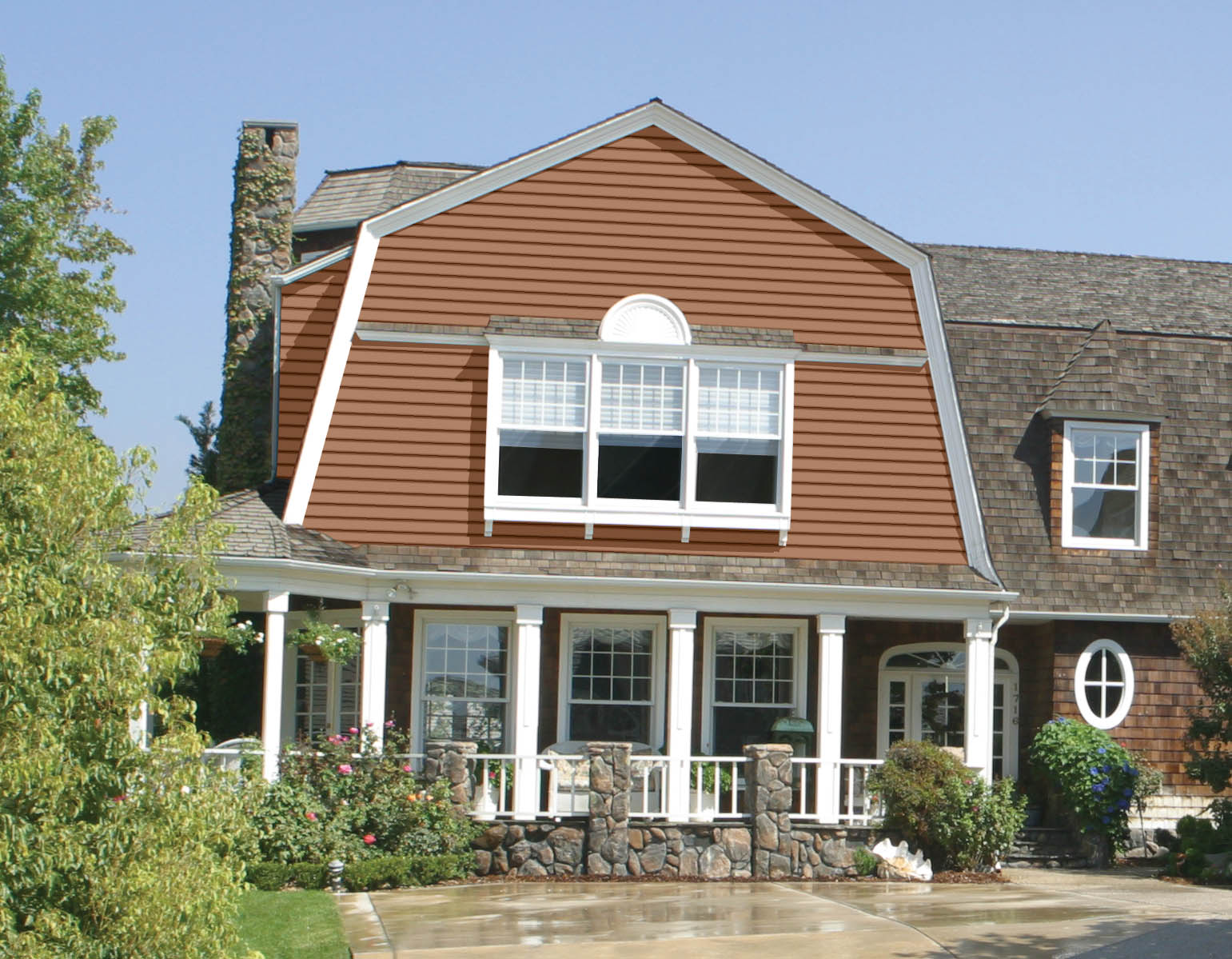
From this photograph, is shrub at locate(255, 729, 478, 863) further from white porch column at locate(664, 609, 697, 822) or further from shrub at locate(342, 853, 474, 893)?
white porch column at locate(664, 609, 697, 822)

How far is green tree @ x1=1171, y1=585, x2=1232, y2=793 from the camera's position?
53.4 ft

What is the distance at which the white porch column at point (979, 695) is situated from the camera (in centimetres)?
1714

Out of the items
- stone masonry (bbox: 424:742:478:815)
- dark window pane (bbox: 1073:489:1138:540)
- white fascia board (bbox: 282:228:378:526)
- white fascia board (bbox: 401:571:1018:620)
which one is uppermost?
white fascia board (bbox: 282:228:378:526)

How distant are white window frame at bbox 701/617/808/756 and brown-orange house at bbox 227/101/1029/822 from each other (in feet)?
0.12

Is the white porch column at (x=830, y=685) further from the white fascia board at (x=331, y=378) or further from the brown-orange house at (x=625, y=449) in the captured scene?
the white fascia board at (x=331, y=378)

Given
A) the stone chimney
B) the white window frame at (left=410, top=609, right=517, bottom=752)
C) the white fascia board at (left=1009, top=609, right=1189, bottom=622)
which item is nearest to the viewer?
the white window frame at (left=410, top=609, right=517, bottom=752)

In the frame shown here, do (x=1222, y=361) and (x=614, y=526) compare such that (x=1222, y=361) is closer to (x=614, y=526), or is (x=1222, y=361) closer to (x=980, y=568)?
(x=980, y=568)

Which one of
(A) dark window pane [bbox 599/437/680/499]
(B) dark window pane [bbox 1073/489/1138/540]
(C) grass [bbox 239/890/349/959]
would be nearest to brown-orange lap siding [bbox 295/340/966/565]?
(A) dark window pane [bbox 599/437/680/499]

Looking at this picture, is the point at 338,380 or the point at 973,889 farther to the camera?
the point at 338,380

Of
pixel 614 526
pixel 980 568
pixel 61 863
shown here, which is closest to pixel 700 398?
pixel 614 526

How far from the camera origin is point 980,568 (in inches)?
699

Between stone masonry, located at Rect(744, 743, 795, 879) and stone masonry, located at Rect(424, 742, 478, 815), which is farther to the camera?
stone masonry, located at Rect(744, 743, 795, 879)

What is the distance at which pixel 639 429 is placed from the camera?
17.5 meters

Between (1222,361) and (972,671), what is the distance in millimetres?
6046
